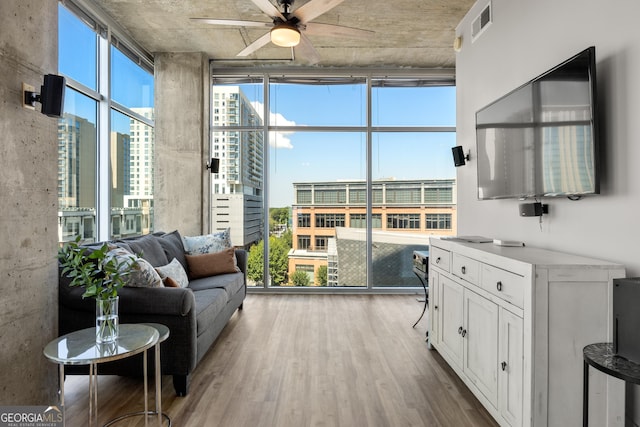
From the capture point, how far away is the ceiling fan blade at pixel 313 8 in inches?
104

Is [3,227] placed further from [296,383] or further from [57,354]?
[296,383]

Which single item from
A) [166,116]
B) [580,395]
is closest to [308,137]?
[166,116]

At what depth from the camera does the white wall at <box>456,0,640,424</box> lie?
174cm

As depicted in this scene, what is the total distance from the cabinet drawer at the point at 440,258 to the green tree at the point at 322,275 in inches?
95.8

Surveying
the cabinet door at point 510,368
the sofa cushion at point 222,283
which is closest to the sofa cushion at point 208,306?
the sofa cushion at point 222,283

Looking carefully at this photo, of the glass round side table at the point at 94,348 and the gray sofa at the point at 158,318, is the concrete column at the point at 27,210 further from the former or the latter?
the glass round side table at the point at 94,348

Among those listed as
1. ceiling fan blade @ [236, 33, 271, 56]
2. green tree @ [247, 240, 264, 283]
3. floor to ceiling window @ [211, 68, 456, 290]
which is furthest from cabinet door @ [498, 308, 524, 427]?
green tree @ [247, 240, 264, 283]

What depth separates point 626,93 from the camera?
1781 millimetres

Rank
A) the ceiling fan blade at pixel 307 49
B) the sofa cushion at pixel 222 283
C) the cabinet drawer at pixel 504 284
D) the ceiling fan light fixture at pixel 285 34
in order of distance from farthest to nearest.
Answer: the sofa cushion at pixel 222 283 → the ceiling fan blade at pixel 307 49 → the ceiling fan light fixture at pixel 285 34 → the cabinet drawer at pixel 504 284

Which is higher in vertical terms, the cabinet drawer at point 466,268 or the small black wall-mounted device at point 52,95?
the small black wall-mounted device at point 52,95

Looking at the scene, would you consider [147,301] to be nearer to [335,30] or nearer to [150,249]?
[150,249]

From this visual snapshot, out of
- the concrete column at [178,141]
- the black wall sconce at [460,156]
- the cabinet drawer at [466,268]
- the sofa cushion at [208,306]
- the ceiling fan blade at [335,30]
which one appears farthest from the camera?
the concrete column at [178,141]

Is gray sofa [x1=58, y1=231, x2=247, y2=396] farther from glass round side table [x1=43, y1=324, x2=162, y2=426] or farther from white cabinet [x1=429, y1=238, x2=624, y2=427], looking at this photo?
Answer: white cabinet [x1=429, y1=238, x2=624, y2=427]

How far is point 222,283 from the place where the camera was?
3547 mm
